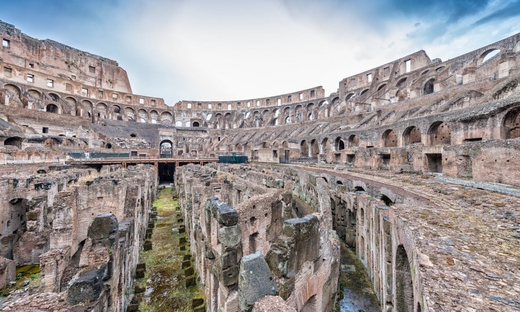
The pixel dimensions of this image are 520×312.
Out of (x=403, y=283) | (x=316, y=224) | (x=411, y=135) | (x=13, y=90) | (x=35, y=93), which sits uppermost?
(x=35, y=93)

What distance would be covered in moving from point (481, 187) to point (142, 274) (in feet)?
40.0

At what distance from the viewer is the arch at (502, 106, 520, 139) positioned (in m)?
12.1

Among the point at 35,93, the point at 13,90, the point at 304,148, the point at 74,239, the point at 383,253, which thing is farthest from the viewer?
the point at 35,93

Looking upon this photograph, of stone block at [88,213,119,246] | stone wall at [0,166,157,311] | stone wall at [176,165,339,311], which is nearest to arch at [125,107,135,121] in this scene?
stone wall at [0,166,157,311]

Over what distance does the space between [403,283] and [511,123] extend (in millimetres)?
14161

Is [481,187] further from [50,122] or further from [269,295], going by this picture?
[50,122]

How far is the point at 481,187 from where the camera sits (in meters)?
7.61

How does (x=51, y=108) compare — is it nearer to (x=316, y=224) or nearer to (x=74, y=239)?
(x=74, y=239)

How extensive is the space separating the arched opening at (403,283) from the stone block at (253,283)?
133 inches

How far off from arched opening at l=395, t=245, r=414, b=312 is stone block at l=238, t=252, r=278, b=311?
3.38 metres

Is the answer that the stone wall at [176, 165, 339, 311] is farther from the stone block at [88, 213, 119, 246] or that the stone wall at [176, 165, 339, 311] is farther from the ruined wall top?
the ruined wall top

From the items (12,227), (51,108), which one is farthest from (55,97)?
(12,227)

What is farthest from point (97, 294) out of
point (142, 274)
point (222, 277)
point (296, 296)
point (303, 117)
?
point (303, 117)

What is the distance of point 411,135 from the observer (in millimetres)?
21781
